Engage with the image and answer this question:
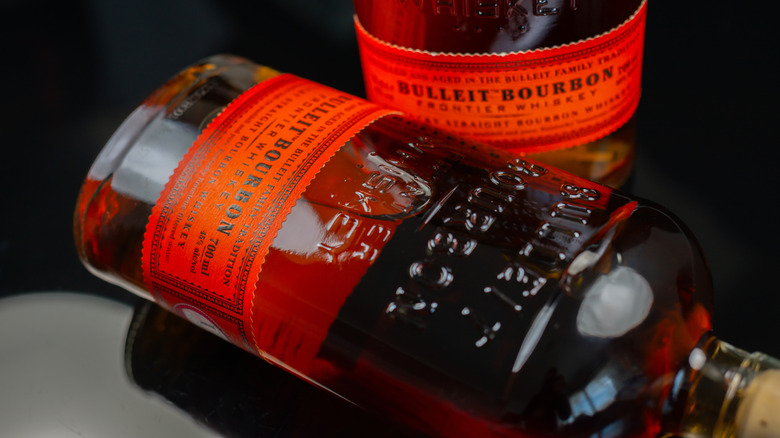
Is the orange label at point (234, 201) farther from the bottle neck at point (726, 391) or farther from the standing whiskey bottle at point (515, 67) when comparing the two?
the bottle neck at point (726, 391)

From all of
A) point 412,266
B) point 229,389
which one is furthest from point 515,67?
point 229,389

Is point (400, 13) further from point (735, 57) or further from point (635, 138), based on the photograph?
point (735, 57)

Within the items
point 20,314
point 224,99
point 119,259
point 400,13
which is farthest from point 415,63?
point 20,314

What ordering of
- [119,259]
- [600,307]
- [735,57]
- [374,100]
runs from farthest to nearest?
[735,57]
[374,100]
[119,259]
[600,307]

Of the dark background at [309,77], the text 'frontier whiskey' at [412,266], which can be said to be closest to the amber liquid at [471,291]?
the text 'frontier whiskey' at [412,266]

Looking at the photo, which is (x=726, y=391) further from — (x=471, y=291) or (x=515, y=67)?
(x=515, y=67)

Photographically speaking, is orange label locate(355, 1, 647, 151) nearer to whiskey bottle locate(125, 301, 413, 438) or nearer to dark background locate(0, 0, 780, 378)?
dark background locate(0, 0, 780, 378)
